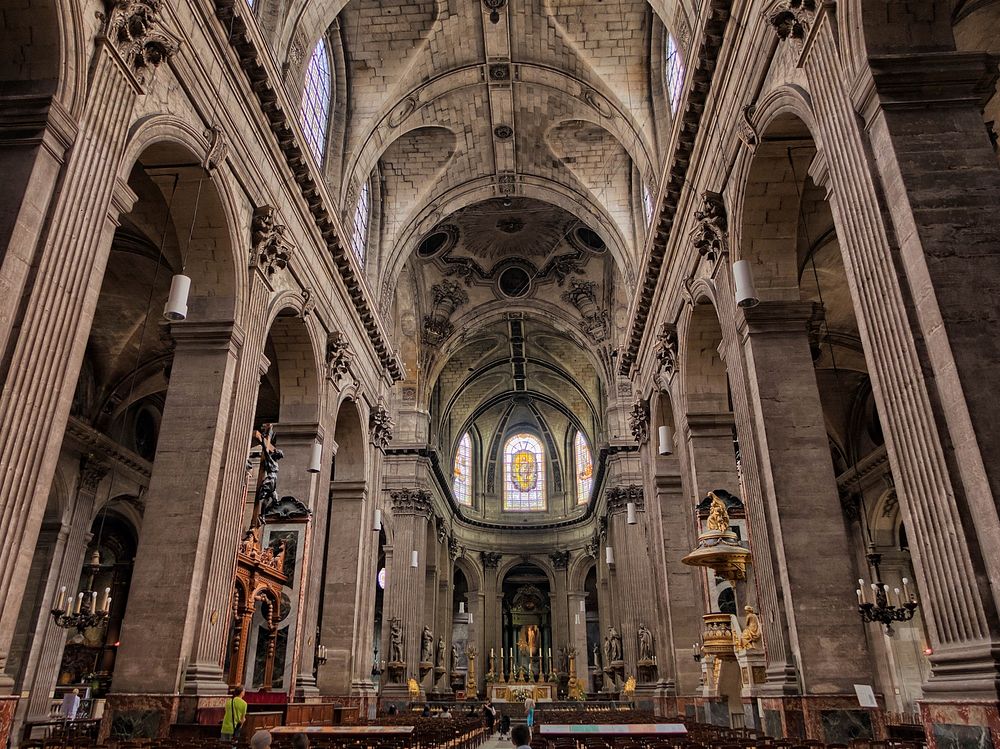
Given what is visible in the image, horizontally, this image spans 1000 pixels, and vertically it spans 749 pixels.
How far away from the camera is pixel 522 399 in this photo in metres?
42.7

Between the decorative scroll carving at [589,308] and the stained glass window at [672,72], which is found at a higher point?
the decorative scroll carving at [589,308]

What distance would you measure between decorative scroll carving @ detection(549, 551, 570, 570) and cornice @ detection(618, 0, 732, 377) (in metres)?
24.0

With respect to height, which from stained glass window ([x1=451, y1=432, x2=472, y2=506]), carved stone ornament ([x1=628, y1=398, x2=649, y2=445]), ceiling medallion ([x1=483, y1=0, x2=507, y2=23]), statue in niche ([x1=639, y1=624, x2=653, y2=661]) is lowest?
statue in niche ([x1=639, y1=624, x2=653, y2=661])

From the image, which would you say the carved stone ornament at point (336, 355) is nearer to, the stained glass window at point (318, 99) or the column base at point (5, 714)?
the stained glass window at point (318, 99)

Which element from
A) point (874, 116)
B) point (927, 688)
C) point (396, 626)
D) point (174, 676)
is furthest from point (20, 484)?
point (396, 626)

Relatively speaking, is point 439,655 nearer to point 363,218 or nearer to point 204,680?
point 363,218

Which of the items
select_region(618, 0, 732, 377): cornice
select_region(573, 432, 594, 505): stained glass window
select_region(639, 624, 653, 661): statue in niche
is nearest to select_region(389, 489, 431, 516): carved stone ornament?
select_region(639, 624, 653, 661): statue in niche

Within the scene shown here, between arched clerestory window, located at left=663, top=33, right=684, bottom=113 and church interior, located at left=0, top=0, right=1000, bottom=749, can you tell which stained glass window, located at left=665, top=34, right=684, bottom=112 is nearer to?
arched clerestory window, located at left=663, top=33, right=684, bottom=113

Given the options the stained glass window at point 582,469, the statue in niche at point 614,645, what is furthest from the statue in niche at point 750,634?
the stained glass window at point 582,469

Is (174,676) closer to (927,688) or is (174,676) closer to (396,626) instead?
(927,688)

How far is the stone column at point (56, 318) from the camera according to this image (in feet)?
19.8

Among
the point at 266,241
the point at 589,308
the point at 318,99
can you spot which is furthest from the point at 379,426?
the point at 589,308

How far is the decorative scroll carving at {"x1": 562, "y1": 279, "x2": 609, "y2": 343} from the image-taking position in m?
29.8

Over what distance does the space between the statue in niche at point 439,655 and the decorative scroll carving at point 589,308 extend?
16.3m
